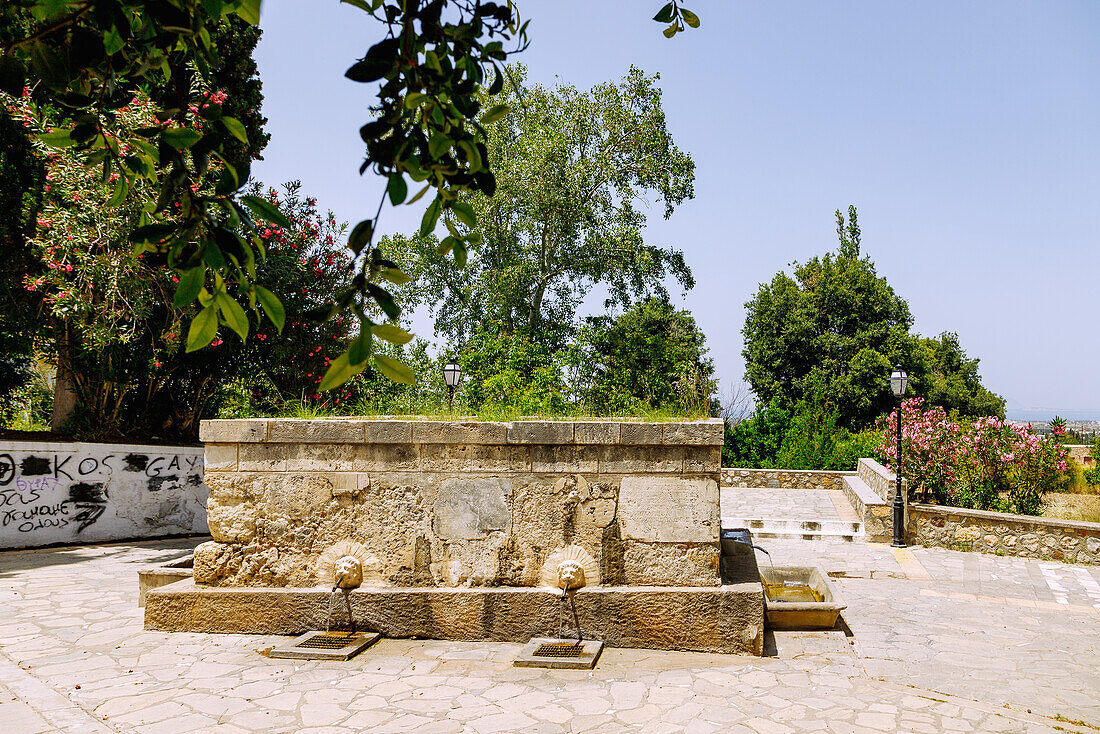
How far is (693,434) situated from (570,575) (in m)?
1.45

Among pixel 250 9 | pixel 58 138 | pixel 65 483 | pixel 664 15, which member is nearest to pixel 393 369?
pixel 250 9

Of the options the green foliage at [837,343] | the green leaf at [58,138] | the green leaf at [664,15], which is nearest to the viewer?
the green leaf at [58,138]

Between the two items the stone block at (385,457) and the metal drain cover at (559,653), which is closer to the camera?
the metal drain cover at (559,653)

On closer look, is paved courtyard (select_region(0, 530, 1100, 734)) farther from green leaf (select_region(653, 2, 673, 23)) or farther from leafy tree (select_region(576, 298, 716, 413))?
leafy tree (select_region(576, 298, 716, 413))

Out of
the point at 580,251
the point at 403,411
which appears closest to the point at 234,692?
the point at 403,411

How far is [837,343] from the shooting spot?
27.9 m

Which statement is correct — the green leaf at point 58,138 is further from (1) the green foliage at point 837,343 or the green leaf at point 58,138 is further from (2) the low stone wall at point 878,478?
(1) the green foliage at point 837,343

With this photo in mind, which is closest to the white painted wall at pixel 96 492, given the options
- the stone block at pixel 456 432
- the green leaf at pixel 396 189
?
the stone block at pixel 456 432

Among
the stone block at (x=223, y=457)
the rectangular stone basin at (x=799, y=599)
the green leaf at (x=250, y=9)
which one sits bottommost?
the rectangular stone basin at (x=799, y=599)

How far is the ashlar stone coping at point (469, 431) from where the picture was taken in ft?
18.8

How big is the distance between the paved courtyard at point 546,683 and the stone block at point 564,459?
1399mm

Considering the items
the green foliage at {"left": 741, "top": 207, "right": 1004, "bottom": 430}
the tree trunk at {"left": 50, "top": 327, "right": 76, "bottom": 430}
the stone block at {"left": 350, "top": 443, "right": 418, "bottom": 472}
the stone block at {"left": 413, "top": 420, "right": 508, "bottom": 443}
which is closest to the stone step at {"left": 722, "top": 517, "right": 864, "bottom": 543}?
the stone block at {"left": 413, "top": 420, "right": 508, "bottom": 443}

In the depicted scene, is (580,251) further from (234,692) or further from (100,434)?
(234,692)

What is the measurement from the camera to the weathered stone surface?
220 inches
